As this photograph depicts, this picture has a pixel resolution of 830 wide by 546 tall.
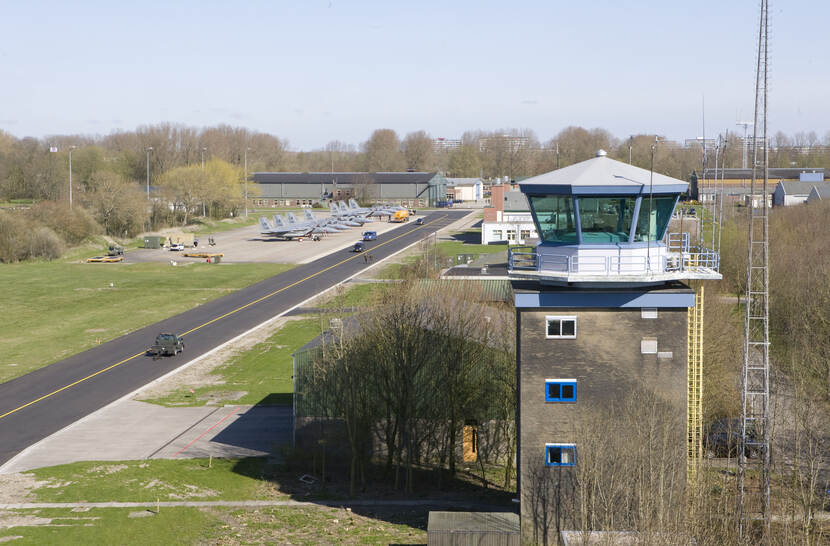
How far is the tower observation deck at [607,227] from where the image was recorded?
3000 cm

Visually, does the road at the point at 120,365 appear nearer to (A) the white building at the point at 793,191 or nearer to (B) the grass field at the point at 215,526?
(B) the grass field at the point at 215,526

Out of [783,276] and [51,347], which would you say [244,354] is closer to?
[51,347]

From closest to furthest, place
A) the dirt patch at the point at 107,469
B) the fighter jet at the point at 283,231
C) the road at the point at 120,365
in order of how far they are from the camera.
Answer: the dirt patch at the point at 107,469 < the road at the point at 120,365 < the fighter jet at the point at 283,231

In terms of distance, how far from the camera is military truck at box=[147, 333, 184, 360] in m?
68.7

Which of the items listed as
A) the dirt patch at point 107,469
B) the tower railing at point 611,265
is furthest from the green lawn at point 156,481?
the tower railing at point 611,265

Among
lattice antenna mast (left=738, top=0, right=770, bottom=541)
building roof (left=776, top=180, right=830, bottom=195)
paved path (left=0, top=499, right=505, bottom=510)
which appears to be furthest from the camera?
building roof (left=776, top=180, right=830, bottom=195)

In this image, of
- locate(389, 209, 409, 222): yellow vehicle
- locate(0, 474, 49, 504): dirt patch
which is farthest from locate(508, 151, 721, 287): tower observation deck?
locate(389, 209, 409, 222): yellow vehicle

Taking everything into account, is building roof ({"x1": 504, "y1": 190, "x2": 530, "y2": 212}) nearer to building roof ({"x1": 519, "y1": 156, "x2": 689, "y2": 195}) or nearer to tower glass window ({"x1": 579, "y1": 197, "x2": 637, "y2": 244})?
building roof ({"x1": 519, "y1": 156, "x2": 689, "y2": 195})

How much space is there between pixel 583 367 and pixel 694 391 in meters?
4.60

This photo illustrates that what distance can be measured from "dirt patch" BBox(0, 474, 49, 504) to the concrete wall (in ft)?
78.3

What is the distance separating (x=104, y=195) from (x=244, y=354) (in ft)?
291

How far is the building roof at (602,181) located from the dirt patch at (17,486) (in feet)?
90.1

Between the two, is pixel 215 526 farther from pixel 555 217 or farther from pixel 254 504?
pixel 555 217

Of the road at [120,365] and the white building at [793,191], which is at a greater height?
the white building at [793,191]
